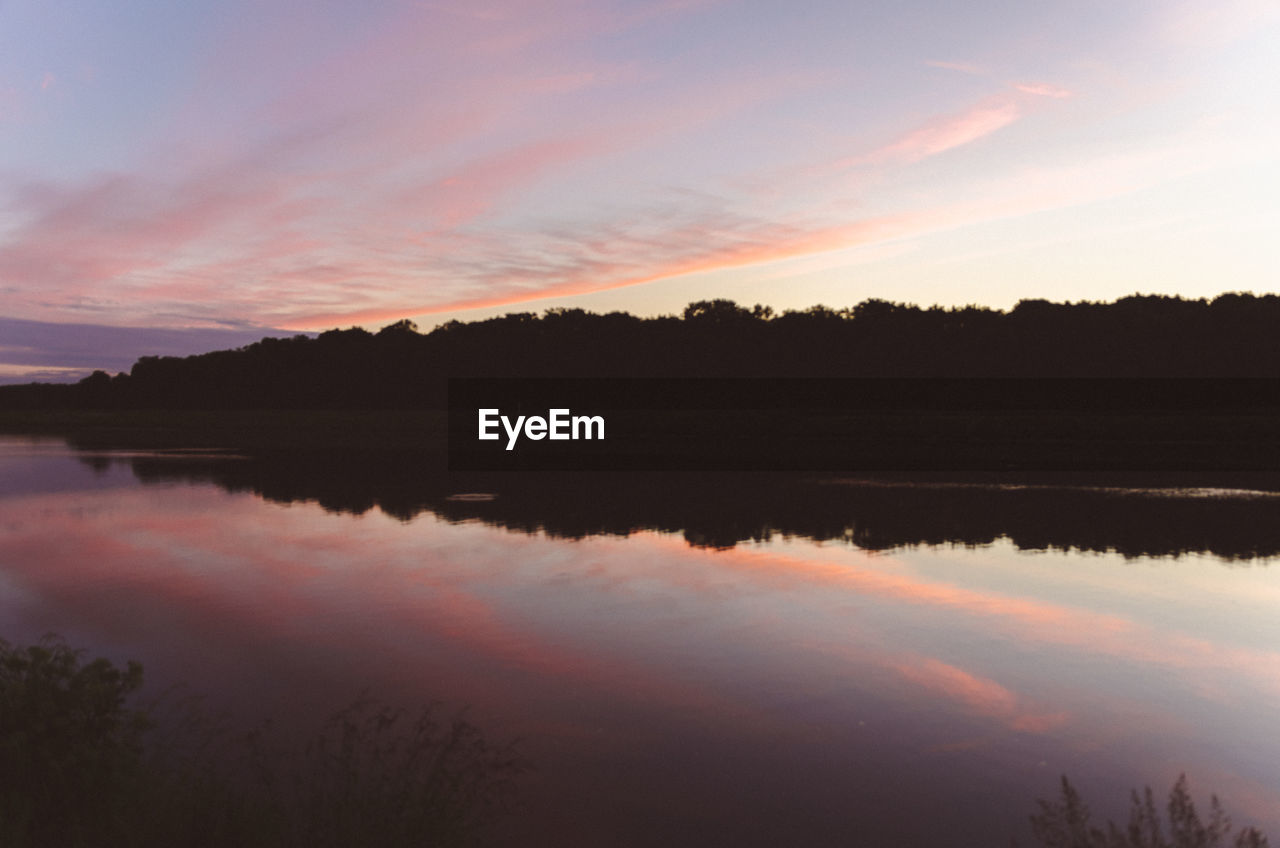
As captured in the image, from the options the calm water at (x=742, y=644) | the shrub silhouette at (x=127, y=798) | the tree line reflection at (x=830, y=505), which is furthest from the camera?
the tree line reflection at (x=830, y=505)

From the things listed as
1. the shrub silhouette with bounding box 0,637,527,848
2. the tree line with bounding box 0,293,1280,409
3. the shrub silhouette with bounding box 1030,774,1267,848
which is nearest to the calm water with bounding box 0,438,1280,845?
the shrub silhouette with bounding box 1030,774,1267,848

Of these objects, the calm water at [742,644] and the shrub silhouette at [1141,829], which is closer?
the shrub silhouette at [1141,829]

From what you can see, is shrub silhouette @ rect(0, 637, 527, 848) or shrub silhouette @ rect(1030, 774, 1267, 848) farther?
shrub silhouette @ rect(1030, 774, 1267, 848)

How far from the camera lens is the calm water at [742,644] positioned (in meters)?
8.60

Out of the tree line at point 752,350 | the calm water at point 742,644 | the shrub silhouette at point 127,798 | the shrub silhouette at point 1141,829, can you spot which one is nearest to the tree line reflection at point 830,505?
the calm water at point 742,644

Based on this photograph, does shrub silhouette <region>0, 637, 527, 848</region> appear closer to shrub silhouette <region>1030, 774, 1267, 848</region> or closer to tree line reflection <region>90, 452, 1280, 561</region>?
shrub silhouette <region>1030, 774, 1267, 848</region>

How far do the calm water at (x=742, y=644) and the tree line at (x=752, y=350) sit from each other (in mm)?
84326

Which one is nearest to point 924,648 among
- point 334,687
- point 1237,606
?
point 1237,606

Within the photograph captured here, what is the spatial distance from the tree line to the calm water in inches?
3320

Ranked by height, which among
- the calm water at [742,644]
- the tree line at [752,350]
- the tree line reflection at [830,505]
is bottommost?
the calm water at [742,644]

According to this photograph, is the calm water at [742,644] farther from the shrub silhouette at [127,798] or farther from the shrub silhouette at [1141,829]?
the shrub silhouette at [127,798]

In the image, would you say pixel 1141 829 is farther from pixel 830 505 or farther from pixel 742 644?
pixel 830 505

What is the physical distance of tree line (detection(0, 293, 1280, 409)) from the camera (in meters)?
102

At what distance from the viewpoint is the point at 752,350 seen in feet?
404
